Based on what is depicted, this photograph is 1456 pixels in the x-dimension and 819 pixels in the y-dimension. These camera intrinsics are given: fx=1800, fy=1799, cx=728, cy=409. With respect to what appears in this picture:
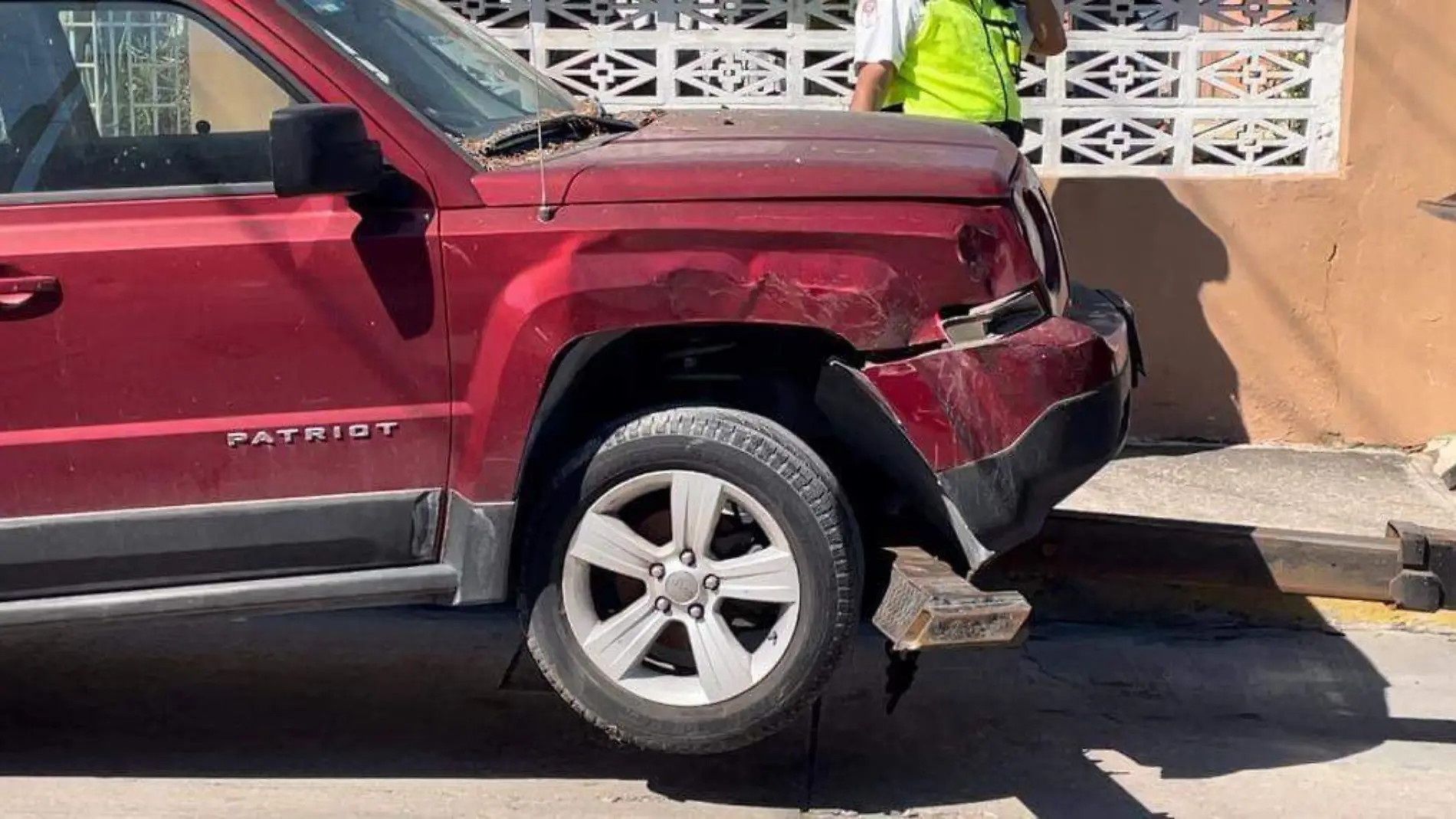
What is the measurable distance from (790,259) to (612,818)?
1.42 m

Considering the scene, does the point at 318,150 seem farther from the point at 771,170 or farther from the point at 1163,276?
the point at 1163,276

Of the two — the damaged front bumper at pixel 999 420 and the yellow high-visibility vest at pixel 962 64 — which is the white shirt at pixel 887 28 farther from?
the damaged front bumper at pixel 999 420

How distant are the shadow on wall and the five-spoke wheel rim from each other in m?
3.27

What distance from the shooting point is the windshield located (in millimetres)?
4383

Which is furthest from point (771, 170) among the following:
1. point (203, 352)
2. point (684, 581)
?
point (203, 352)

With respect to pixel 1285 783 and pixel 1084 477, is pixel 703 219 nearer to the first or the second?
pixel 1084 477

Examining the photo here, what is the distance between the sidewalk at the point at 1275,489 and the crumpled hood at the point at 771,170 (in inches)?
82.1

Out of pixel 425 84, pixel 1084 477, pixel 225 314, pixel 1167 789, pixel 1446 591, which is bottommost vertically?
pixel 1167 789

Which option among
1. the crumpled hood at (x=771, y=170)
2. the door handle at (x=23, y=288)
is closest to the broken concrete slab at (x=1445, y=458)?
the crumpled hood at (x=771, y=170)

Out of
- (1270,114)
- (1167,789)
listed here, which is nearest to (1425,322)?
(1270,114)

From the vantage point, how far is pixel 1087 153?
23.0ft

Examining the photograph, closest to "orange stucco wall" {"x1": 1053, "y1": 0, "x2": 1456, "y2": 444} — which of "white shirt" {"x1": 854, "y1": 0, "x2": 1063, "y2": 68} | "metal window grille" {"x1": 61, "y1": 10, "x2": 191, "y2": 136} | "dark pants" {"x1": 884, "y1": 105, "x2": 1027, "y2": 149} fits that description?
"dark pants" {"x1": 884, "y1": 105, "x2": 1027, "y2": 149}

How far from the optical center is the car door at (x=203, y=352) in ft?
13.5

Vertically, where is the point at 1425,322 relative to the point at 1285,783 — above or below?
above
